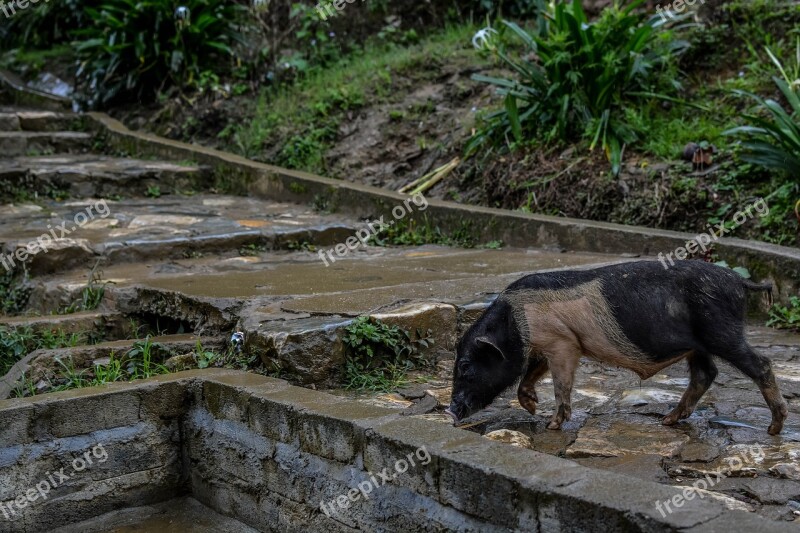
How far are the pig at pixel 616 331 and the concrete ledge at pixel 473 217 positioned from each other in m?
1.96

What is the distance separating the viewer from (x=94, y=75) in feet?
40.9

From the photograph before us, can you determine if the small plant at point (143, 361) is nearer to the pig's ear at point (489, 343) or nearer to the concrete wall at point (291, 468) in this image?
the concrete wall at point (291, 468)

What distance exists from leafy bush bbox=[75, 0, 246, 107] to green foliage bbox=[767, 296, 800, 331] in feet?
27.2

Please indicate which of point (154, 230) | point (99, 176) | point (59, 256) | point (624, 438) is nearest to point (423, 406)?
point (624, 438)

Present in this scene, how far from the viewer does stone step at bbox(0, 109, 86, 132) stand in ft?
36.7

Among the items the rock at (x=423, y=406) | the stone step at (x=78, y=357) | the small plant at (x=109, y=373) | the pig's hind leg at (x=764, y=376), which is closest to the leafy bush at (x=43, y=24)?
the stone step at (x=78, y=357)

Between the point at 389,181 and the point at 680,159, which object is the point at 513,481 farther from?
the point at 389,181

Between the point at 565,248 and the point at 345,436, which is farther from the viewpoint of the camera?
the point at 565,248

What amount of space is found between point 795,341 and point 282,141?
265 inches

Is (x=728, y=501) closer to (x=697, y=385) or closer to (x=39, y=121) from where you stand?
(x=697, y=385)

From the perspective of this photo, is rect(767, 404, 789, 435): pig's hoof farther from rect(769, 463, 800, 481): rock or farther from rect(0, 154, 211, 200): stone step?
rect(0, 154, 211, 200): stone step

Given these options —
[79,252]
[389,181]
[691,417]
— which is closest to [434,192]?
[389,181]

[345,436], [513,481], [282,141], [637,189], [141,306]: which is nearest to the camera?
[513,481]

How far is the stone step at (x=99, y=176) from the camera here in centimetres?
909
